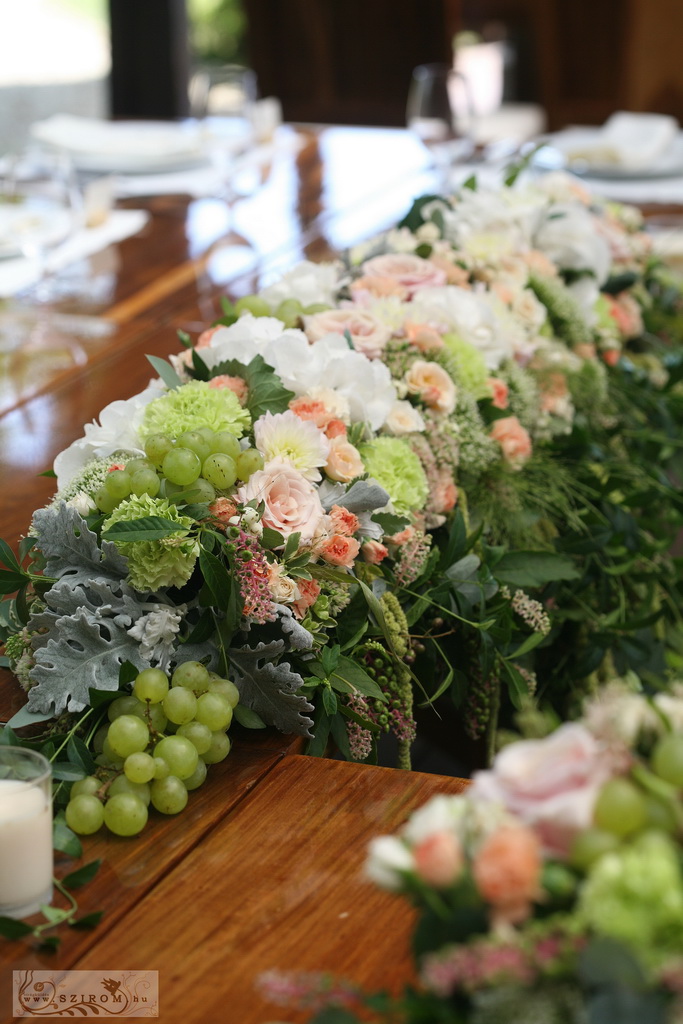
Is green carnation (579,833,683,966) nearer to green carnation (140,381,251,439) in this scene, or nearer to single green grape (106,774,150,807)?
single green grape (106,774,150,807)

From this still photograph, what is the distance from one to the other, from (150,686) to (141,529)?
118mm

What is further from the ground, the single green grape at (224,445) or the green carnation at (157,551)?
the single green grape at (224,445)

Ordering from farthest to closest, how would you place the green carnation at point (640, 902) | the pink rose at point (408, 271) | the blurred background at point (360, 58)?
the blurred background at point (360, 58) < the pink rose at point (408, 271) < the green carnation at point (640, 902)

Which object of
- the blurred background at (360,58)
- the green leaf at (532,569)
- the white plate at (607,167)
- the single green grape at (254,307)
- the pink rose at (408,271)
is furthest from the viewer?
the blurred background at (360,58)

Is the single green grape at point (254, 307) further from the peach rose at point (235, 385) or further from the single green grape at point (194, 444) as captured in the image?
the single green grape at point (194, 444)

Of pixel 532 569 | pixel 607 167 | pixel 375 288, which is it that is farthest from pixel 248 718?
pixel 607 167

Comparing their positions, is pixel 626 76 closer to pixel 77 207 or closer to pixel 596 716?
pixel 77 207

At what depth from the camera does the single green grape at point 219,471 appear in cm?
96

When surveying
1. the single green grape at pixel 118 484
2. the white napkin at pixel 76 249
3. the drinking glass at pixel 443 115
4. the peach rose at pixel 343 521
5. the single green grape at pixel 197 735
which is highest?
the drinking glass at pixel 443 115

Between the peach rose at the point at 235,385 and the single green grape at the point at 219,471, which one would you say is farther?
→ the peach rose at the point at 235,385

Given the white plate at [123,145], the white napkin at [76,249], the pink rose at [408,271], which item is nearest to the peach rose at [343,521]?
the pink rose at [408,271]

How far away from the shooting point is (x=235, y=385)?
1.10 metres

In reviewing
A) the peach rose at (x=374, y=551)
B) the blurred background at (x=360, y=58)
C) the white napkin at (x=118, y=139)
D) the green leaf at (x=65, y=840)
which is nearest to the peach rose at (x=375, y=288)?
Result: the peach rose at (x=374, y=551)

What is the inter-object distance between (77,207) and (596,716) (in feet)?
4.96
